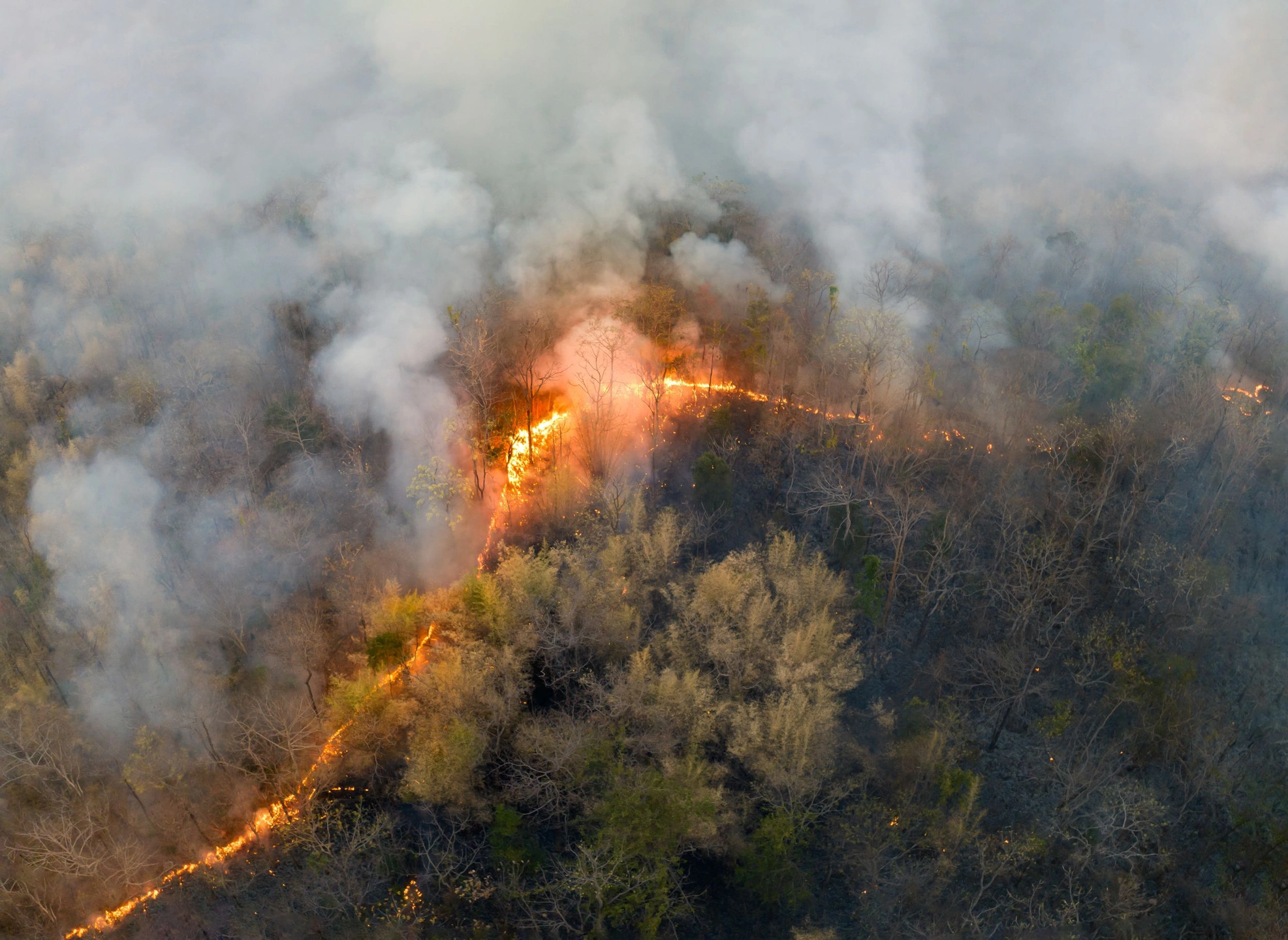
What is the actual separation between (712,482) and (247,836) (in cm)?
2146

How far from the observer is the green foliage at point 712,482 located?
35750 millimetres

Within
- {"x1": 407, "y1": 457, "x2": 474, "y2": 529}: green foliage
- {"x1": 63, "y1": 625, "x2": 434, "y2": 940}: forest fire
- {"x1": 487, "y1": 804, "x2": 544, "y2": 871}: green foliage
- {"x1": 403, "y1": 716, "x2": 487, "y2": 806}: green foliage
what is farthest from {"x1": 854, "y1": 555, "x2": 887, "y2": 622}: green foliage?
{"x1": 63, "y1": 625, "x2": 434, "y2": 940}: forest fire

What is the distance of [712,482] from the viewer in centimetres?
3591

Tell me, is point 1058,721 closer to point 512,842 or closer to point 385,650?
point 512,842

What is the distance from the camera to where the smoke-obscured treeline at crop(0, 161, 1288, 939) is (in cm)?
2686

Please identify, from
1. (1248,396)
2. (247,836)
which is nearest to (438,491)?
(247,836)

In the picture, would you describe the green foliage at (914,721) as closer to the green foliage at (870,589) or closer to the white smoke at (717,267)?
the green foliage at (870,589)

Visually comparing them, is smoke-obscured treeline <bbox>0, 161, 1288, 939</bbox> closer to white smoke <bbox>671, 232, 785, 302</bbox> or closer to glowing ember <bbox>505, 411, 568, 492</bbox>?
white smoke <bbox>671, 232, 785, 302</bbox>

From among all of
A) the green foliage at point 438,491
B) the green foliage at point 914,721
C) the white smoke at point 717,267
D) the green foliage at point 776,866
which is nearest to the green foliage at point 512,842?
the green foliage at point 776,866

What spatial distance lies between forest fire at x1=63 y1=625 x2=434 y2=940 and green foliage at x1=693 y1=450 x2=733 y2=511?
14.8 m

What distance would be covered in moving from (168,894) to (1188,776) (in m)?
34.3

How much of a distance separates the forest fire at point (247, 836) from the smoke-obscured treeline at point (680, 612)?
1.64 ft

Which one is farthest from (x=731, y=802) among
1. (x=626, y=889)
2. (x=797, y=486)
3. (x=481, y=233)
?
(x=481, y=233)

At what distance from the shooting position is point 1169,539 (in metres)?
35.8
